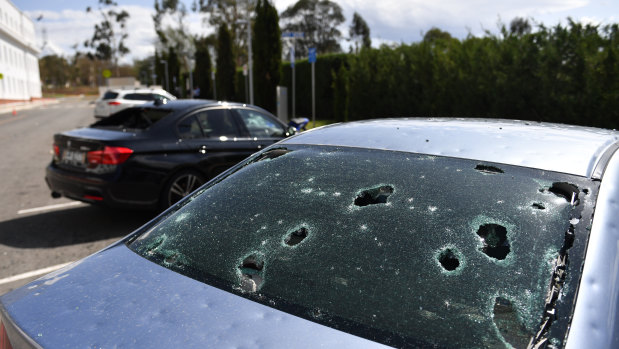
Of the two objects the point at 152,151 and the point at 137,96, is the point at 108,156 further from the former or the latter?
the point at 137,96

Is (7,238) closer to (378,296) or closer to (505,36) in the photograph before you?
(378,296)

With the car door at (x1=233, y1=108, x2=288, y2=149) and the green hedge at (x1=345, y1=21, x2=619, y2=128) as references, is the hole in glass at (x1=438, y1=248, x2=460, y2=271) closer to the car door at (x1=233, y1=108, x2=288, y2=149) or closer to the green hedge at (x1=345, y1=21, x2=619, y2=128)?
the car door at (x1=233, y1=108, x2=288, y2=149)

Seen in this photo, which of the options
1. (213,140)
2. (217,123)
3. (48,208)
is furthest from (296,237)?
(48,208)

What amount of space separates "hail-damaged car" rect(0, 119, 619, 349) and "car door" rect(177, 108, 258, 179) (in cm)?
404

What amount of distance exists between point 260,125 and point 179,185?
4.93 feet

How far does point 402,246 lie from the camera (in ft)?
4.99

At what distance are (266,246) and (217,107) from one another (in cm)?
507

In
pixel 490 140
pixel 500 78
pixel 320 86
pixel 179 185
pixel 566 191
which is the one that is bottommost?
pixel 179 185

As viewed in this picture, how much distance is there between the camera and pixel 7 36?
70.6m

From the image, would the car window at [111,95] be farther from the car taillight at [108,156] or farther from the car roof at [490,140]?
the car roof at [490,140]

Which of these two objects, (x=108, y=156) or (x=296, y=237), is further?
(x=108, y=156)

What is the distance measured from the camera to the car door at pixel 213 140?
20.0ft

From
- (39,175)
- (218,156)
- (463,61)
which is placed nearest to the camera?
(218,156)

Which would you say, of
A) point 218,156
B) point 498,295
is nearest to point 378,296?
point 498,295
